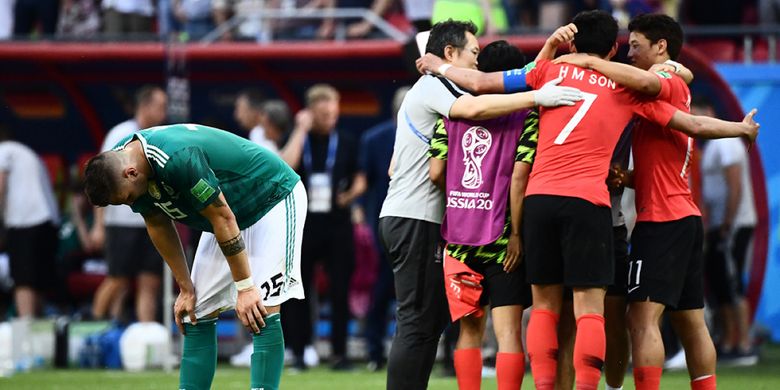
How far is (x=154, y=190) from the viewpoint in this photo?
675cm

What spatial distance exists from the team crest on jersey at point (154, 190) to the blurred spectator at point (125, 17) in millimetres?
8531

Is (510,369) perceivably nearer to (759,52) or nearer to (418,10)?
(418,10)

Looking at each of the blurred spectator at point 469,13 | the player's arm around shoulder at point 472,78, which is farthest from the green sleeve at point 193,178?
the blurred spectator at point 469,13

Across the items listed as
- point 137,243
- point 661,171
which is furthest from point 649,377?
point 137,243

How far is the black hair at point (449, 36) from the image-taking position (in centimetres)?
751

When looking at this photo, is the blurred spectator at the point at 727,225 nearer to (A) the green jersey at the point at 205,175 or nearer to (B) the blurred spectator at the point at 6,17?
(A) the green jersey at the point at 205,175

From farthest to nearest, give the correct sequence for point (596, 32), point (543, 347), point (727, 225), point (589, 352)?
point (727, 225), point (596, 32), point (543, 347), point (589, 352)

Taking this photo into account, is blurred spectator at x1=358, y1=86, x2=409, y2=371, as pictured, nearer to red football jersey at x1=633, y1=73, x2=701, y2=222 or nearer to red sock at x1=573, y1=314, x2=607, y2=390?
red football jersey at x1=633, y1=73, x2=701, y2=222

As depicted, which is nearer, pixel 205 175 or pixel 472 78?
pixel 205 175

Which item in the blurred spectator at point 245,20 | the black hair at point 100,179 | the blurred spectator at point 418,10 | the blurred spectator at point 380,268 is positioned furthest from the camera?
the blurred spectator at point 245,20

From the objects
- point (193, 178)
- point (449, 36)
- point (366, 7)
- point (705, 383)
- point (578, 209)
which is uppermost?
point (449, 36)

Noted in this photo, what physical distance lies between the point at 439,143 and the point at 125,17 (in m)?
8.37

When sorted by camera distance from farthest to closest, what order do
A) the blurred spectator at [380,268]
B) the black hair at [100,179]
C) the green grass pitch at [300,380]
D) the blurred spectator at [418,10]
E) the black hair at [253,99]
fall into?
the blurred spectator at [418,10]
the black hair at [253,99]
the blurred spectator at [380,268]
the green grass pitch at [300,380]
the black hair at [100,179]

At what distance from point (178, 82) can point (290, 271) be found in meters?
4.96
